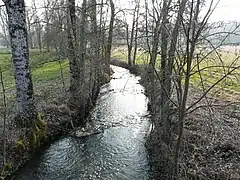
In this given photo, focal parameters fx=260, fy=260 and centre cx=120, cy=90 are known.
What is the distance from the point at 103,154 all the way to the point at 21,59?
4.04 metres

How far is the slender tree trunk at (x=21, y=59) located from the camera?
7.67 metres

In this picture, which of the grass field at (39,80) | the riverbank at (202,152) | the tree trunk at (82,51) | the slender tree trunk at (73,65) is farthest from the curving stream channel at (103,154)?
the grass field at (39,80)

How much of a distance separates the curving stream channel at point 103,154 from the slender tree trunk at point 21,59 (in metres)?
1.49

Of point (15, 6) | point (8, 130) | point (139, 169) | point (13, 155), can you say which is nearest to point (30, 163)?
point (13, 155)

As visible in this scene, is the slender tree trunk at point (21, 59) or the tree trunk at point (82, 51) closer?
the slender tree trunk at point (21, 59)

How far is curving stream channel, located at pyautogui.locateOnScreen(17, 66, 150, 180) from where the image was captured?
24.4ft

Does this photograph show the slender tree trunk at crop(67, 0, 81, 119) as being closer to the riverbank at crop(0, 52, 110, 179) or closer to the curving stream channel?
the riverbank at crop(0, 52, 110, 179)

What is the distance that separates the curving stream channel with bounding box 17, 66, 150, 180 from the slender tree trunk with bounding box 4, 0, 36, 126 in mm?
1491

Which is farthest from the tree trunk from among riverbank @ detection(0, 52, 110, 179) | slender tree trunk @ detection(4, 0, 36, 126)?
slender tree trunk @ detection(4, 0, 36, 126)

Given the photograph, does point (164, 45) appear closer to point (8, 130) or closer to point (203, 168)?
point (203, 168)

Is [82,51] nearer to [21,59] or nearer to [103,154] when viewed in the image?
[21,59]

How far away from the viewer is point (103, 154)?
8750mm

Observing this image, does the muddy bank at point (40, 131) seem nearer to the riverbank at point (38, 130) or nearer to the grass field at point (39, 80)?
the riverbank at point (38, 130)

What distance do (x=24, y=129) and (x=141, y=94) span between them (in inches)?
415
